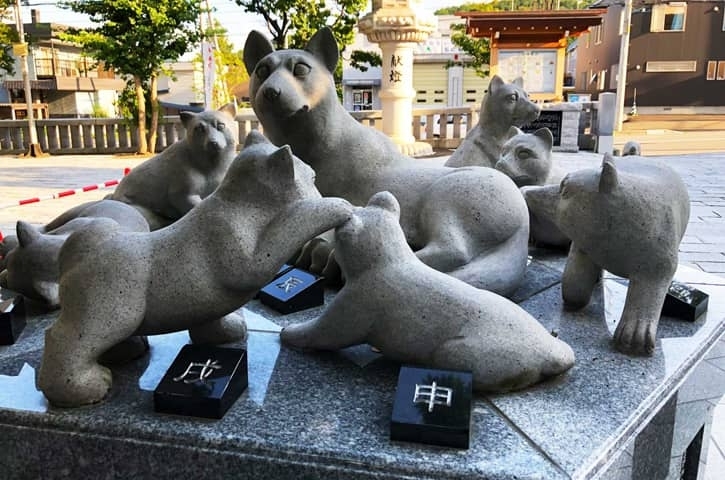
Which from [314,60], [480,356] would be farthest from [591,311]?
[314,60]

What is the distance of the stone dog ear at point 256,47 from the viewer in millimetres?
2516

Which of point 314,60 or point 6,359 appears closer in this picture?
point 6,359

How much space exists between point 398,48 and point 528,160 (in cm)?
798

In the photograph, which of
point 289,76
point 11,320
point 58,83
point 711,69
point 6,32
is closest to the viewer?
point 11,320

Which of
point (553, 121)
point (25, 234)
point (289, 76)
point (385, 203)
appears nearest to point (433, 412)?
point (385, 203)

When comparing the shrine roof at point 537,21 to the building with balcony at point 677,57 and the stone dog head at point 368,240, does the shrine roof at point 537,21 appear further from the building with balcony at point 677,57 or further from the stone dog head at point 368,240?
the building with balcony at point 677,57

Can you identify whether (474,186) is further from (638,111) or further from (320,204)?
(638,111)

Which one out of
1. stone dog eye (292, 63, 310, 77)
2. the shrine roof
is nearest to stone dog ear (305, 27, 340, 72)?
stone dog eye (292, 63, 310, 77)

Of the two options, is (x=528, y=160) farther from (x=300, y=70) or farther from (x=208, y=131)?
(x=208, y=131)

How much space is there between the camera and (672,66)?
90.6 feet

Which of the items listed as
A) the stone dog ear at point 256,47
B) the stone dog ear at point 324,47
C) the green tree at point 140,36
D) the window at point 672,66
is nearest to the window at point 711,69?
the window at point 672,66

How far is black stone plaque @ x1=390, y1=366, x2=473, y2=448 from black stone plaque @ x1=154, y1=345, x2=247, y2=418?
43cm

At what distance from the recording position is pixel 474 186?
2.29 meters

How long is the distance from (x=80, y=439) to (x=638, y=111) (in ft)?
99.5
